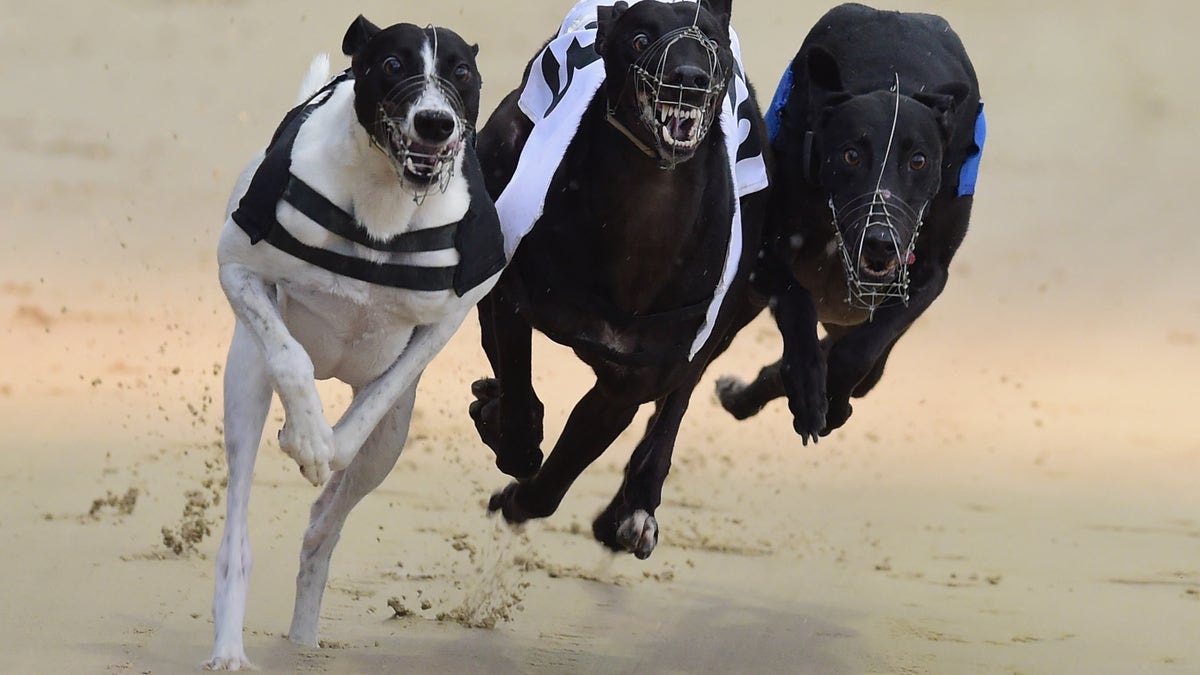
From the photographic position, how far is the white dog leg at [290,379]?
3.80 metres

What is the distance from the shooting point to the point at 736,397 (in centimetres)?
634

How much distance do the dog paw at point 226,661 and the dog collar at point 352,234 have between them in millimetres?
816

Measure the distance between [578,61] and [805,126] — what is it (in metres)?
0.61

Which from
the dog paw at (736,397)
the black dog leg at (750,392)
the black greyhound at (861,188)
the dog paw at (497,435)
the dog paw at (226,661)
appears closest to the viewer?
the dog paw at (226,661)

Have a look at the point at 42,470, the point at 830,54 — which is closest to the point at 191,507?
the point at 42,470

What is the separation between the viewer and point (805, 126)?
16.0 ft

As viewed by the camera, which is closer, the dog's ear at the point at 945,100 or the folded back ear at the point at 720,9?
the folded back ear at the point at 720,9

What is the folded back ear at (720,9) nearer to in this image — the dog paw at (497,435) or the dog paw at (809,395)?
the dog paw at (809,395)

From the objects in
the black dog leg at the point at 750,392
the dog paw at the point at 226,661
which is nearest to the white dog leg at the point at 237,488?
the dog paw at the point at 226,661

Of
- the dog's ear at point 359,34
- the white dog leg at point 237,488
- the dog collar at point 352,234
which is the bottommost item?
the white dog leg at point 237,488

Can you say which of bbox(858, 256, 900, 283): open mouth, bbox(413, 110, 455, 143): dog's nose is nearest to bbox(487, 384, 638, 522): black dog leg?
bbox(858, 256, 900, 283): open mouth

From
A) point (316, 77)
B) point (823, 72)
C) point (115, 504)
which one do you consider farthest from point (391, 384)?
point (115, 504)

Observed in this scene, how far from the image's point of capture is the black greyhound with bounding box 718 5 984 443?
4461 mm

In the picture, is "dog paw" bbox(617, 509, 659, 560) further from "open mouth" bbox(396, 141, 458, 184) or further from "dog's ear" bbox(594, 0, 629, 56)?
"open mouth" bbox(396, 141, 458, 184)
